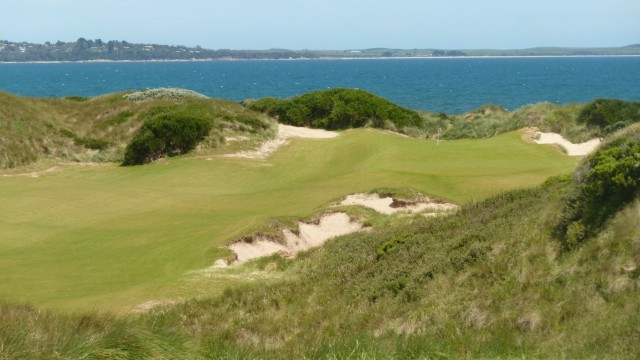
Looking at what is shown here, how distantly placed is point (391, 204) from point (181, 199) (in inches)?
285

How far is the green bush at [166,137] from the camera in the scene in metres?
32.9

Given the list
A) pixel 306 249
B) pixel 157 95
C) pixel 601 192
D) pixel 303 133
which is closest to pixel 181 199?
pixel 306 249

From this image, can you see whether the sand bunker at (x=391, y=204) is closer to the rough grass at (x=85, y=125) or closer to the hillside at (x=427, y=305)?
the hillside at (x=427, y=305)

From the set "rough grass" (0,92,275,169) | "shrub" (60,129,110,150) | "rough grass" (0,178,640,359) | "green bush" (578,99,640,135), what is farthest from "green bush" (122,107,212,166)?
"green bush" (578,99,640,135)

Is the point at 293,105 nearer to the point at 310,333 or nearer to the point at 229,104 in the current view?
the point at 229,104

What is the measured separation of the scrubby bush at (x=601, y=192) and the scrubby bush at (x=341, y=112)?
33042mm

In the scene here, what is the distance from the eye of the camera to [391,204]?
2238cm

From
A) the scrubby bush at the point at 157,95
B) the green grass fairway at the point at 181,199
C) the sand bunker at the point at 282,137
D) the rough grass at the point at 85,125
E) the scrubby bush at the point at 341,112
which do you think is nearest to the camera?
the green grass fairway at the point at 181,199

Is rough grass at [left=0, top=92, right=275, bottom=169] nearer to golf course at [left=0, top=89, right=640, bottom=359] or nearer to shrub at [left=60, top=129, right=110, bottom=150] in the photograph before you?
shrub at [left=60, top=129, right=110, bottom=150]

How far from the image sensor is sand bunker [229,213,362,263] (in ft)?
58.1

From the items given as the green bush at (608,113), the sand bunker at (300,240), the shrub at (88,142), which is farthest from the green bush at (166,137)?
the green bush at (608,113)

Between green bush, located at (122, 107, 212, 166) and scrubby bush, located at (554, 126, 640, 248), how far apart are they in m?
25.0

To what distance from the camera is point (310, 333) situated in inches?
390

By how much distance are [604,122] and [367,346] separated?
3365cm
